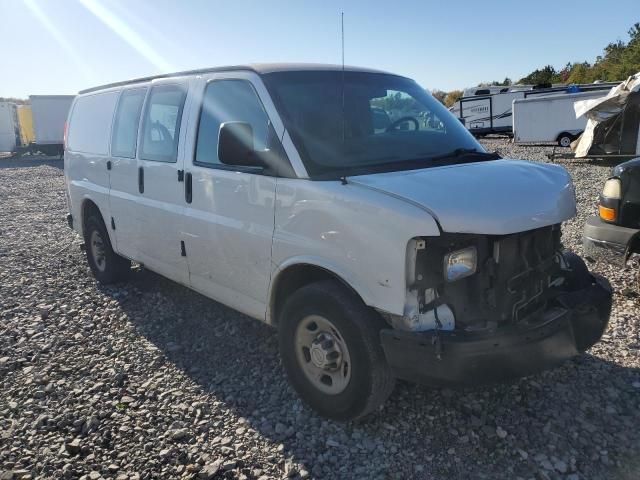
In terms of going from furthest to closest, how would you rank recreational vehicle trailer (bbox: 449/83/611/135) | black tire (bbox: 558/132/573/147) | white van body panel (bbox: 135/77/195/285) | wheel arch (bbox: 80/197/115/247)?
1. recreational vehicle trailer (bbox: 449/83/611/135)
2. black tire (bbox: 558/132/573/147)
3. wheel arch (bbox: 80/197/115/247)
4. white van body panel (bbox: 135/77/195/285)

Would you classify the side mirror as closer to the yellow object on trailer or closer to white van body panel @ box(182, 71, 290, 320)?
white van body panel @ box(182, 71, 290, 320)

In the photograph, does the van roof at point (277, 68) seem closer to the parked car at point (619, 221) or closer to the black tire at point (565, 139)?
the parked car at point (619, 221)

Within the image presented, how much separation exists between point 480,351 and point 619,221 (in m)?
2.85

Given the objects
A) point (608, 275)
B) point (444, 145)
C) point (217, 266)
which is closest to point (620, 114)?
point (608, 275)

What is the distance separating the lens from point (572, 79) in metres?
43.9

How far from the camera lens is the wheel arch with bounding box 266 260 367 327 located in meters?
3.10

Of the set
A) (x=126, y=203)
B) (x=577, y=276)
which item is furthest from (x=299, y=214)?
(x=126, y=203)

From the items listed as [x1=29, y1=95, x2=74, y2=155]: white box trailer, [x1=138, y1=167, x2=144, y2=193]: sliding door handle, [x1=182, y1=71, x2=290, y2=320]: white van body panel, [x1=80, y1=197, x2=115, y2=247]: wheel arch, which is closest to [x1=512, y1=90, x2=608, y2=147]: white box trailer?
[x1=80, y1=197, x2=115, y2=247]: wheel arch

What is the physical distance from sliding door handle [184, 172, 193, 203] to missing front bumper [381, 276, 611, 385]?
203 cm

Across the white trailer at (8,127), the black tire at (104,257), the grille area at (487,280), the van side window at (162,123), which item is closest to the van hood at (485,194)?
the grille area at (487,280)

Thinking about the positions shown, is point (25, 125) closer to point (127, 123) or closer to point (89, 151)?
point (89, 151)

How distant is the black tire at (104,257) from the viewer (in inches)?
231

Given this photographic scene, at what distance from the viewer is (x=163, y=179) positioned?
4367mm

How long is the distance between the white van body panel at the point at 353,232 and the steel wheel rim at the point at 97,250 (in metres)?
3.52
